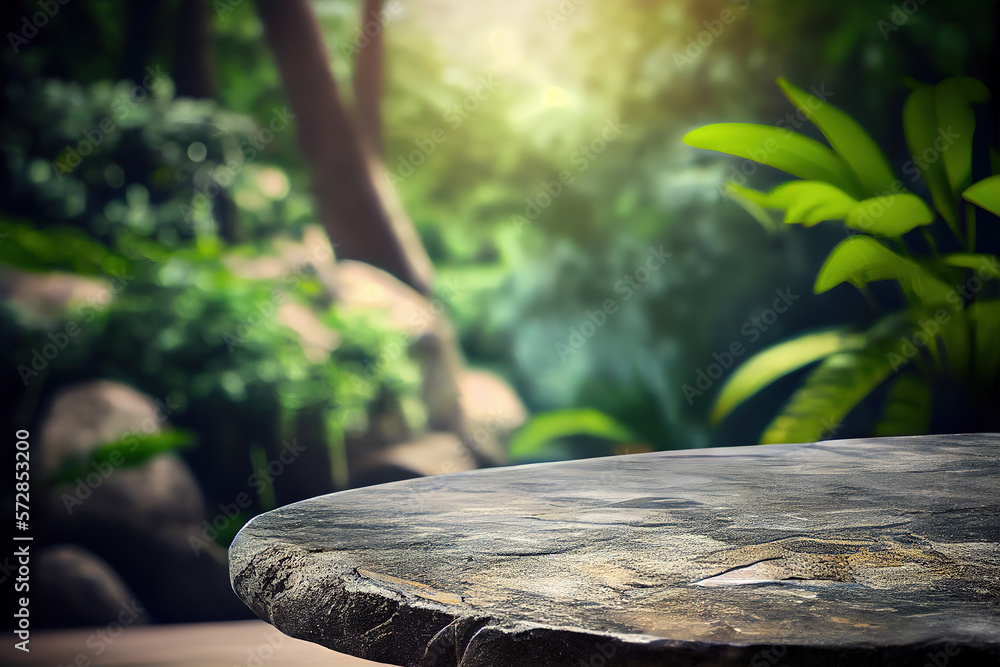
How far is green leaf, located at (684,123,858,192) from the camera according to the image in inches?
121

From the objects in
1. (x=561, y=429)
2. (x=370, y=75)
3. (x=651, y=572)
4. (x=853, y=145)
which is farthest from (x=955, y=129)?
(x=651, y=572)

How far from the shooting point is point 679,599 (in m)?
0.83

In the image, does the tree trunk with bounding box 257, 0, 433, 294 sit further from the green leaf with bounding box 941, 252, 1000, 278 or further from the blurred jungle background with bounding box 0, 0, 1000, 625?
the green leaf with bounding box 941, 252, 1000, 278

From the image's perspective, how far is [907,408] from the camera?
3848 millimetres

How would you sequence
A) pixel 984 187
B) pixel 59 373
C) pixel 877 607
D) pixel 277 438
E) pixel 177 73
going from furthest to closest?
pixel 177 73, pixel 277 438, pixel 59 373, pixel 984 187, pixel 877 607

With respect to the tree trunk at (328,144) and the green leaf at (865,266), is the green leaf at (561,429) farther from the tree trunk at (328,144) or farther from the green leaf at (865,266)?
the green leaf at (865,266)

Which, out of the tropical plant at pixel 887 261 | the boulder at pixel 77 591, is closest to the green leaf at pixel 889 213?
the tropical plant at pixel 887 261

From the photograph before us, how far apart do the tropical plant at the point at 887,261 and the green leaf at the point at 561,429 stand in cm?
75

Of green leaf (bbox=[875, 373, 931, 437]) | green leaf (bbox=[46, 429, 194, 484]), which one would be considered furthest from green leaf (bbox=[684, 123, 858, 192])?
green leaf (bbox=[46, 429, 194, 484])

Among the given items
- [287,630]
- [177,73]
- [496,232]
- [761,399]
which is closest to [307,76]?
[177,73]

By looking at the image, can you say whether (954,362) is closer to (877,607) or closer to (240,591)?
(877,607)

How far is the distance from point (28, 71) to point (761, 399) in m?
4.70

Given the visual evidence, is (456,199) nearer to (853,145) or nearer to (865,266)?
(853,145)

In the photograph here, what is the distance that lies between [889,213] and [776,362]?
3.76 ft
